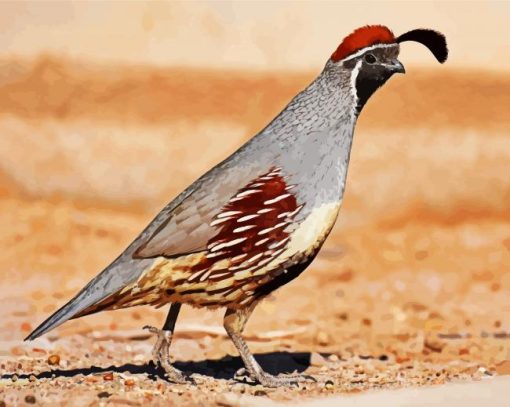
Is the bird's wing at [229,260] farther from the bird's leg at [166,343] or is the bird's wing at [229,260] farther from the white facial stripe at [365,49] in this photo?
the white facial stripe at [365,49]

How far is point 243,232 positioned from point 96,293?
0.63m

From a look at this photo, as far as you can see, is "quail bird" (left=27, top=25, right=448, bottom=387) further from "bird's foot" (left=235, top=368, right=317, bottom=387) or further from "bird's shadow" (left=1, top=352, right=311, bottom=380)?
"bird's shadow" (left=1, top=352, right=311, bottom=380)

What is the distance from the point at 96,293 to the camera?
505 cm

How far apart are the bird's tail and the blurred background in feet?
12.4

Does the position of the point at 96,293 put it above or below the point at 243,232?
below

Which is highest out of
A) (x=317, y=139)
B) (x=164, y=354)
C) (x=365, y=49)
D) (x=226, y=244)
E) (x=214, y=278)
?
(x=365, y=49)

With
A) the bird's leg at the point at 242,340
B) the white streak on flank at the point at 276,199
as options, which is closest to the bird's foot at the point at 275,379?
the bird's leg at the point at 242,340

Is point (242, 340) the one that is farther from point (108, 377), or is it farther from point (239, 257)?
point (108, 377)

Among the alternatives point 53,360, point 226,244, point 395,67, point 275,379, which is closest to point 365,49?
point 395,67

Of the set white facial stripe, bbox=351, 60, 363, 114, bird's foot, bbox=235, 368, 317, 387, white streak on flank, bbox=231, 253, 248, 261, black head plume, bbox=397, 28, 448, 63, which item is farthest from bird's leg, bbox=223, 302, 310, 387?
black head plume, bbox=397, 28, 448, 63

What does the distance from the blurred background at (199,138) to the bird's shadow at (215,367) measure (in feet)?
8.47

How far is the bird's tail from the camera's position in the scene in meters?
5.03

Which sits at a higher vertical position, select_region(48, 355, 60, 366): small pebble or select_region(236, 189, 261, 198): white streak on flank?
select_region(236, 189, 261, 198): white streak on flank

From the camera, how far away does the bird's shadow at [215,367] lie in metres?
5.52
